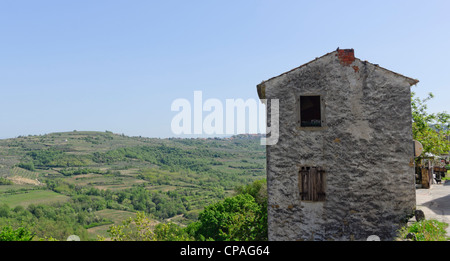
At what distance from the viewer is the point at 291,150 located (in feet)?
34.2

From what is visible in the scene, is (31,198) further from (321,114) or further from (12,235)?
(321,114)

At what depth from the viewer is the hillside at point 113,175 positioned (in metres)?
88.5

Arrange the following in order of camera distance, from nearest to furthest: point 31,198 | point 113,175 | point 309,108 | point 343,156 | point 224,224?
point 343,156 → point 309,108 → point 224,224 → point 31,198 → point 113,175

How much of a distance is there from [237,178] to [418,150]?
113637 millimetres

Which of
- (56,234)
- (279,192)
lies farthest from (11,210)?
(279,192)

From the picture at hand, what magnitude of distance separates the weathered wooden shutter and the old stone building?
30 millimetres

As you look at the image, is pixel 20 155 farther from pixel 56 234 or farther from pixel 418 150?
pixel 418 150

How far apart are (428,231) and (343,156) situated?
305 cm

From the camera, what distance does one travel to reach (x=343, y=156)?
401 inches

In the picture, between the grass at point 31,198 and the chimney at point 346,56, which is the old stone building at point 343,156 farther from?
the grass at point 31,198

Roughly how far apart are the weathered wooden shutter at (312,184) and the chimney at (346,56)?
3508 mm

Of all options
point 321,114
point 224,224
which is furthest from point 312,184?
point 224,224

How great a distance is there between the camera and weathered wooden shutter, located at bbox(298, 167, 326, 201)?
1022 cm
